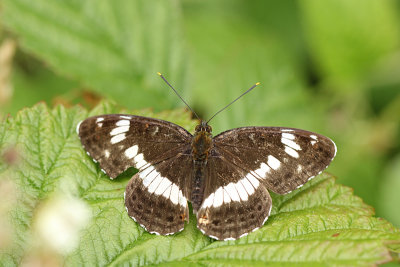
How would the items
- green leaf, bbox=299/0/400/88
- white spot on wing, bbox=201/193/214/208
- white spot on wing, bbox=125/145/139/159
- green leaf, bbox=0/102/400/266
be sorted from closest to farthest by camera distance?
green leaf, bbox=0/102/400/266 < white spot on wing, bbox=201/193/214/208 < white spot on wing, bbox=125/145/139/159 < green leaf, bbox=299/0/400/88

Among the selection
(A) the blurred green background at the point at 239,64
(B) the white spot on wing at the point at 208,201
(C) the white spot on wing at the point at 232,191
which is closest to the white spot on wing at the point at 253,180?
(C) the white spot on wing at the point at 232,191

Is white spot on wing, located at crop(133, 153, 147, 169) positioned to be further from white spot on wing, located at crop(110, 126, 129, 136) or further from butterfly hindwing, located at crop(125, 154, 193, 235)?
white spot on wing, located at crop(110, 126, 129, 136)

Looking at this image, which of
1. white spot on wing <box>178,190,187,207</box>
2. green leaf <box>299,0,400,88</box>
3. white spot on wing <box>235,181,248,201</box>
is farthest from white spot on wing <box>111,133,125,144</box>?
green leaf <box>299,0,400,88</box>

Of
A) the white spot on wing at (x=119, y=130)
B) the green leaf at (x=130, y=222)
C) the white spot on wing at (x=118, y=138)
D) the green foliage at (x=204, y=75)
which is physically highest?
the green foliage at (x=204, y=75)

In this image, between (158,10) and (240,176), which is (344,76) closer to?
(158,10)

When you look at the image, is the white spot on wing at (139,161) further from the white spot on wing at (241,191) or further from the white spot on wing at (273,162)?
the white spot on wing at (273,162)

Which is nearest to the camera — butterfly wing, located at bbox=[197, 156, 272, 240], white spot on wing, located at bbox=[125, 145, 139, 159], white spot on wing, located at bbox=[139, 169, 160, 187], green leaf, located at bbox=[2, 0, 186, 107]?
butterfly wing, located at bbox=[197, 156, 272, 240]

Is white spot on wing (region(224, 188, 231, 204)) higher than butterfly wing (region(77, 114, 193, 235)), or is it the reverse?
butterfly wing (region(77, 114, 193, 235))

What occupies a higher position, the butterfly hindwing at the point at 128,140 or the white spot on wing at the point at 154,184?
the butterfly hindwing at the point at 128,140
